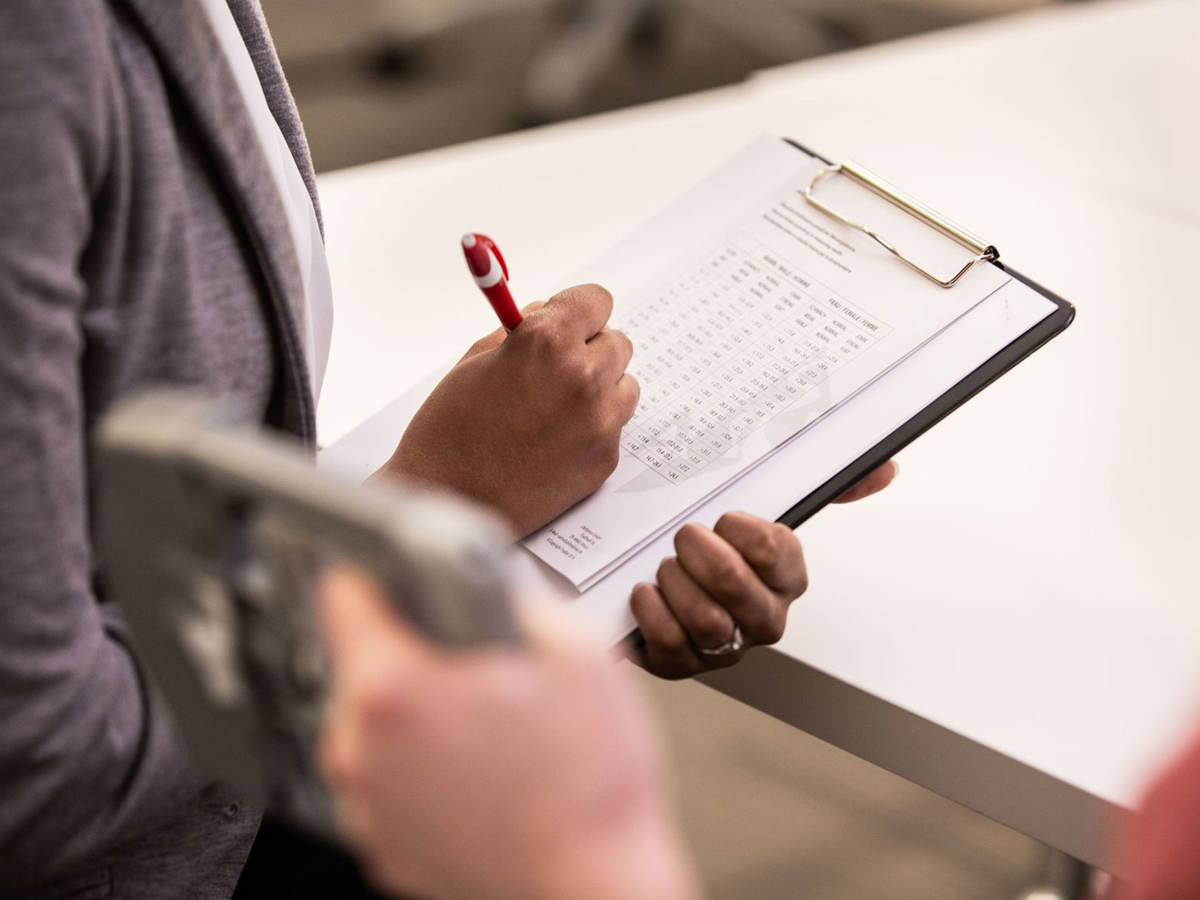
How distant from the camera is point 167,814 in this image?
0.53m

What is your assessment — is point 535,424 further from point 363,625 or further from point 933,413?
point 363,625

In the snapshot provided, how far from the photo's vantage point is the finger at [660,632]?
1.95ft

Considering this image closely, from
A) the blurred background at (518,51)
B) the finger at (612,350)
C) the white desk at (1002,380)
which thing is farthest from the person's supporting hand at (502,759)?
the blurred background at (518,51)

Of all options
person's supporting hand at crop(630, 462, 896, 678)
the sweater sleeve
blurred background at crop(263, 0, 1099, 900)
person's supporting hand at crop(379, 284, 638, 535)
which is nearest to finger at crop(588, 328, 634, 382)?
person's supporting hand at crop(379, 284, 638, 535)

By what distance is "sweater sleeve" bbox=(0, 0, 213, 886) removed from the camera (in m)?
0.44

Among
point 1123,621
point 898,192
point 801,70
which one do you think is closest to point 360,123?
point 801,70

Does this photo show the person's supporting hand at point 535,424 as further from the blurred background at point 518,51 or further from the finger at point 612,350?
the blurred background at point 518,51

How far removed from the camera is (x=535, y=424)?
2.16 feet

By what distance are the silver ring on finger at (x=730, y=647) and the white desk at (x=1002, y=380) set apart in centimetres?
9

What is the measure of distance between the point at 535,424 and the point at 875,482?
200 millimetres

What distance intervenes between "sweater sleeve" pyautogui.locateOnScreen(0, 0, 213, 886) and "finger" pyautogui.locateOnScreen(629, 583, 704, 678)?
0.73 feet

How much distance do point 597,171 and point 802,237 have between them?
345 millimetres

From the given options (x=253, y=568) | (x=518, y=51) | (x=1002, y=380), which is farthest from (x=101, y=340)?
(x=518, y=51)

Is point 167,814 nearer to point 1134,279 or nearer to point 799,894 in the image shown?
point 1134,279
